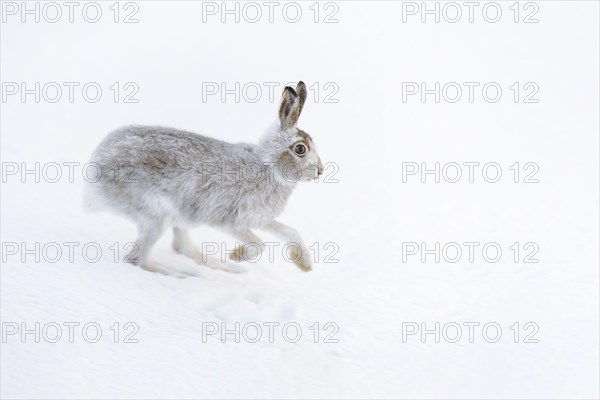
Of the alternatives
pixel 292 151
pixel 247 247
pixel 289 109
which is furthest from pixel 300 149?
pixel 247 247

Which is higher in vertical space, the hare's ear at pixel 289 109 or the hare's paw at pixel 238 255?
the hare's ear at pixel 289 109

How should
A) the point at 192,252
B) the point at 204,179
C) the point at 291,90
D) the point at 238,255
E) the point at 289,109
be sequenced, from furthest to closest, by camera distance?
1. the point at 192,252
2. the point at 238,255
3. the point at 204,179
4. the point at 289,109
5. the point at 291,90

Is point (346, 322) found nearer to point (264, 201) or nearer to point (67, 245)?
point (264, 201)

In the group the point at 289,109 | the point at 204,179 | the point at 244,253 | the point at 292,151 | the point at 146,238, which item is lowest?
the point at 244,253

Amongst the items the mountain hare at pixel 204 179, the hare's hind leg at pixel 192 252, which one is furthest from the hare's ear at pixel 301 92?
the hare's hind leg at pixel 192 252

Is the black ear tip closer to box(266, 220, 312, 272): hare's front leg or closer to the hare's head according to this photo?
the hare's head

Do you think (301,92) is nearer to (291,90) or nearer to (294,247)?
(291,90)

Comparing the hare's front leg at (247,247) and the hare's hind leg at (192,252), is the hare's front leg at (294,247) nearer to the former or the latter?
the hare's front leg at (247,247)
